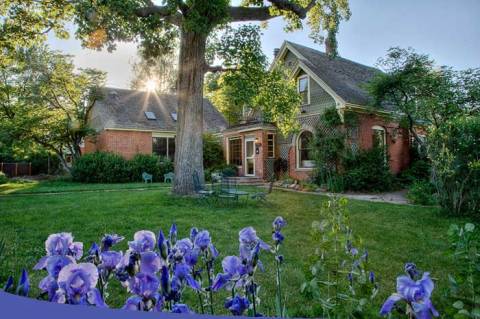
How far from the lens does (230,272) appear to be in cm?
61

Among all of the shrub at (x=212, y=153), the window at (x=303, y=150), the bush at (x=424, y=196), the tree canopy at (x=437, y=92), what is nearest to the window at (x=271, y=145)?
the window at (x=303, y=150)

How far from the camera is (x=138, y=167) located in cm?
1174

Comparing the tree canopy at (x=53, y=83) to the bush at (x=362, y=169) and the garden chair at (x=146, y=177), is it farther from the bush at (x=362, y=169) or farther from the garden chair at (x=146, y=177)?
the garden chair at (x=146, y=177)

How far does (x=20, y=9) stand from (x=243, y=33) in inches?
166

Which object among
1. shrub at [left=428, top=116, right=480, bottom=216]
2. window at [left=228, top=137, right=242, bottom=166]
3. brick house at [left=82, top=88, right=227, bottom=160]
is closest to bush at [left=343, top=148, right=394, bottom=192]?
shrub at [left=428, top=116, right=480, bottom=216]

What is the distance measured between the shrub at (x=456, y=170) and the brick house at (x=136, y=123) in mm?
3608

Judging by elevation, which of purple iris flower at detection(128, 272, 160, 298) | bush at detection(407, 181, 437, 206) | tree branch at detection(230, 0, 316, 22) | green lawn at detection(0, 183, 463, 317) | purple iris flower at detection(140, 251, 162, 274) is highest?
tree branch at detection(230, 0, 316, 22)

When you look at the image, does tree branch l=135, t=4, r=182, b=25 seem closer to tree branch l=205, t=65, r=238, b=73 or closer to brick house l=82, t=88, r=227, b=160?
brick house l=82, t=88, r=227, b=160

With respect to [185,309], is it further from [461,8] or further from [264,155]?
[264,155]

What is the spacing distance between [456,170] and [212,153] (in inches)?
399

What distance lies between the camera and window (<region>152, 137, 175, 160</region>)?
1362 cm

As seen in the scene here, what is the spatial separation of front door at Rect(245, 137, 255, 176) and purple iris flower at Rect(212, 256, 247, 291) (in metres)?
11.6

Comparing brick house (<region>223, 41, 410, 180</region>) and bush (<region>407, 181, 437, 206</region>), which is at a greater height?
brick house (<region>223, 41, 410, 180</region>)

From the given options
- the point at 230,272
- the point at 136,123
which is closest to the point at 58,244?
the point at 230,272
